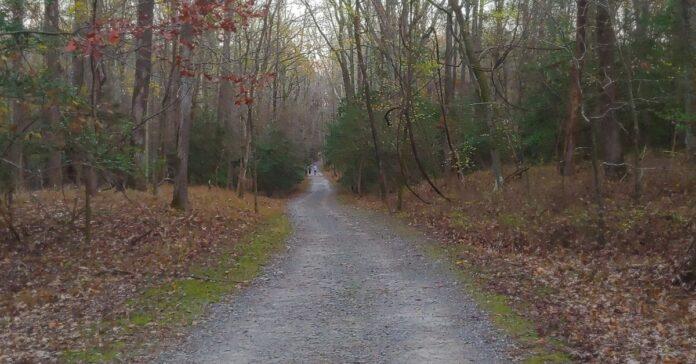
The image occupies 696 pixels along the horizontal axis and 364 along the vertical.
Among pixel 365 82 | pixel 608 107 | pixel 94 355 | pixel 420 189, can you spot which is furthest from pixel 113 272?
pixel 420 189

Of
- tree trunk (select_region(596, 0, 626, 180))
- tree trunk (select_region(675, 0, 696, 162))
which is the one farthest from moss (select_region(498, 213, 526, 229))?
tree trunk (select_region(675, 0, 696, 162))

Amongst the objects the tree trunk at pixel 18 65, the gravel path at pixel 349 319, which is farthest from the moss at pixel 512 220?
the tree trunk at pixel 18 65

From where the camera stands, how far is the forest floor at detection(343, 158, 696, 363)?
7.30 meters

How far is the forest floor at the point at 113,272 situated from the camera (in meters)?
7.93

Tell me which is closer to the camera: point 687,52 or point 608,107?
point 687,52

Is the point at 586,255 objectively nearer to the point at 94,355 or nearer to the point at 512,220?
the point at 512,220

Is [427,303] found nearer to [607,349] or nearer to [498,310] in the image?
[498,310]

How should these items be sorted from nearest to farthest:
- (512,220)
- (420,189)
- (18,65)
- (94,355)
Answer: (94,355) → (18,65) → (512,220) → (420,189)

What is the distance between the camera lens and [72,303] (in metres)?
10.0

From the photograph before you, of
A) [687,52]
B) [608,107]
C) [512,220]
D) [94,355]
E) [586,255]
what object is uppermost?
[687,52]

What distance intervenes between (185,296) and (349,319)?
311 cm

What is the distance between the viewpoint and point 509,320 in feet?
26.8

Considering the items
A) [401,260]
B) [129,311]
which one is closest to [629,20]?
[401,260]

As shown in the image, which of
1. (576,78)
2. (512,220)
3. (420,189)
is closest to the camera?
(576,78)
